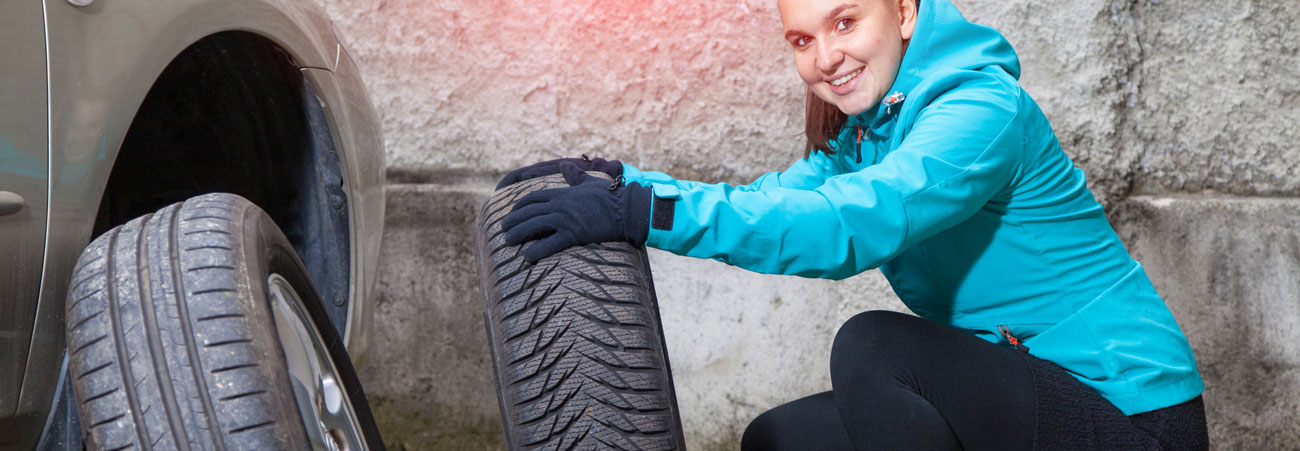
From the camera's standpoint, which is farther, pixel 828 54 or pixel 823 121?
pixel 823 121

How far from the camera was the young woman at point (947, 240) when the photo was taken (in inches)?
50.6

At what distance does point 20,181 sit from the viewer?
3.65ft

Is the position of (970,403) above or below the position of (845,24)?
below

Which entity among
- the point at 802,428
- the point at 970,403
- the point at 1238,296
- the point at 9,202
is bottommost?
the point at 1238,296

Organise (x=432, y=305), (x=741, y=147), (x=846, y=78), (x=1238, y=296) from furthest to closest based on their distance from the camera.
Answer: (x=432, y=305), (x=741, y=147), (x=1238, y=296), (x=846, y=78)

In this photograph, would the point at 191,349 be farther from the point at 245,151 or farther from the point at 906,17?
the point at 906,17

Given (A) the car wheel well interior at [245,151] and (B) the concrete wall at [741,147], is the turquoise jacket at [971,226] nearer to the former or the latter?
(A) the car wheel well interior at [245,151]

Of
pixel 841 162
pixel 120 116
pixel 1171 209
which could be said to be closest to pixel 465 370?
pixel 841 162

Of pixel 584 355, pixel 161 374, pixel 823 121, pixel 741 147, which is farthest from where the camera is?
pixel 741 147

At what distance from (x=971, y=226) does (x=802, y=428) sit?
56 centimetres

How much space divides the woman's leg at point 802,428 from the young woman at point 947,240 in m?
0.24

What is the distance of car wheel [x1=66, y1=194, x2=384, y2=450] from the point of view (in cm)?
107

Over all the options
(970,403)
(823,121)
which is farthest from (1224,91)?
(970,403)

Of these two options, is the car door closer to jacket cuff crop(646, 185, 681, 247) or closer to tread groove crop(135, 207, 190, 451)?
tread groove crop(135, 207, 190, 451)
